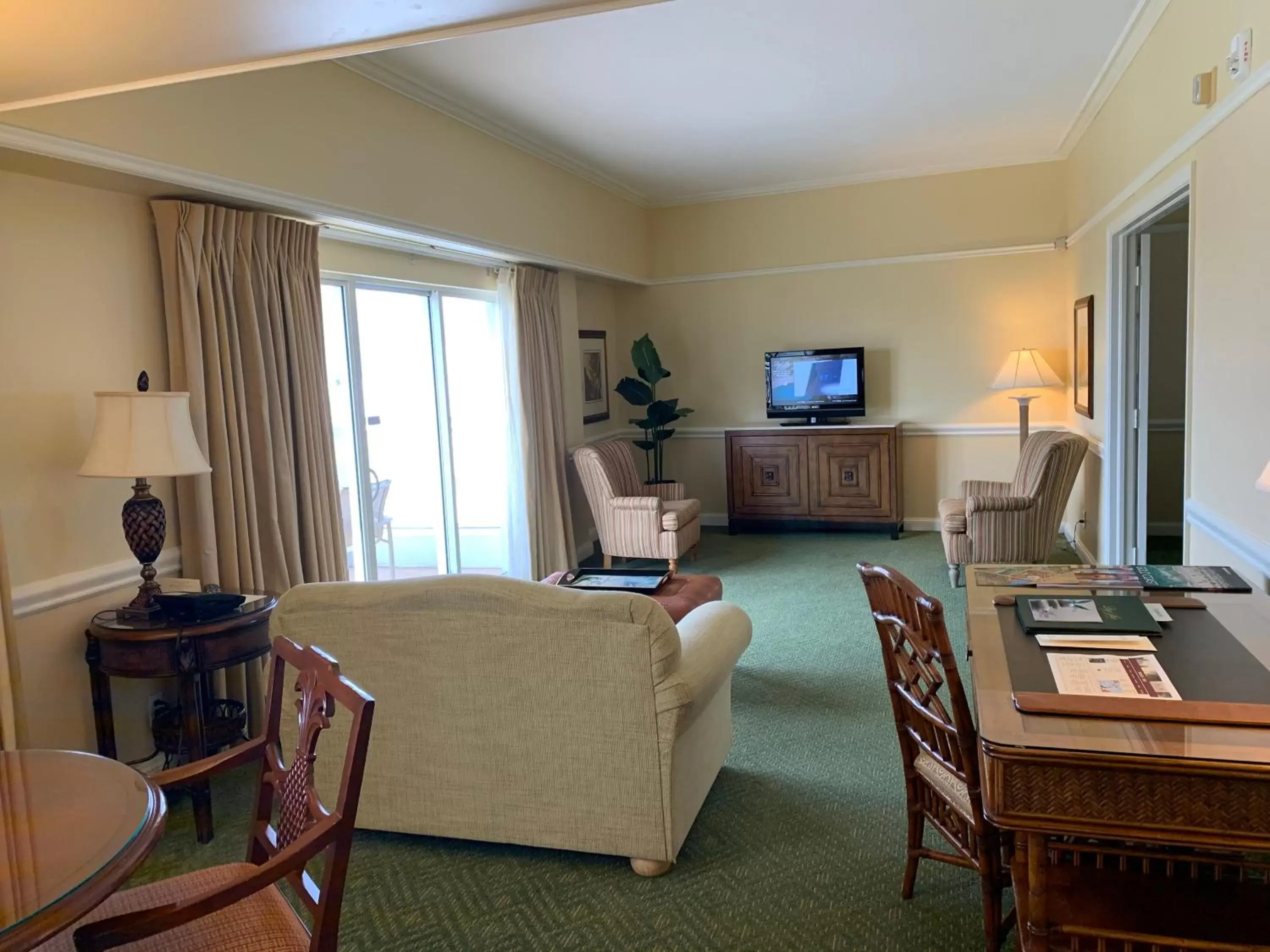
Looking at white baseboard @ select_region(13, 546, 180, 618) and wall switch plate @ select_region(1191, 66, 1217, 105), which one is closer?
white baseboard @ select_region(13, 546, 180, 618)

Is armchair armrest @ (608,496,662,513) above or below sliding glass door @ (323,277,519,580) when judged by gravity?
below

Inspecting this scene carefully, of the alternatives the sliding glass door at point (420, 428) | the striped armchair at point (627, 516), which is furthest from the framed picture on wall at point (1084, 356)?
the sliding glass door at point (420, 428)

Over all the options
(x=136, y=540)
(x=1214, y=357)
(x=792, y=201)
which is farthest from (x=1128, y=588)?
(x=792, y=201)

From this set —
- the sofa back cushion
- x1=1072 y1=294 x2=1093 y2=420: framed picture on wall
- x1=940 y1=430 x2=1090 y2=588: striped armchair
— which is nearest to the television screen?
x1=1072 y1=294 x2=1093 y2=420: framed picture on wall

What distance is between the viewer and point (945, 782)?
6.85 ft

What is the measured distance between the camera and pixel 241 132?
3285mm

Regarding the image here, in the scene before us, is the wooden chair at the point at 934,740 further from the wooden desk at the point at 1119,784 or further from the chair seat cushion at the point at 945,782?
the wooden desk at the point at 1119,784

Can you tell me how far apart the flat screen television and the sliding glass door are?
8.84ft

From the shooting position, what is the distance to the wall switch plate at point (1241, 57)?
101 inches

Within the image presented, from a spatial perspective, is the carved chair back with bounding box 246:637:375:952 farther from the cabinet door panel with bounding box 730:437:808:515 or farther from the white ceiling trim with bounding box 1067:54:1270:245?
the cabinet door panel with bounding box 730:437:808:515

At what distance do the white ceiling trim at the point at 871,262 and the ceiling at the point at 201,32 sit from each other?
5854mm

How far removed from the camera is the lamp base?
2.88 meters

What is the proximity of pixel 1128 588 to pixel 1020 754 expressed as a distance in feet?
3.83

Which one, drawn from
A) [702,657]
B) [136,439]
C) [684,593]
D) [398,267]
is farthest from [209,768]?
[398,267]
